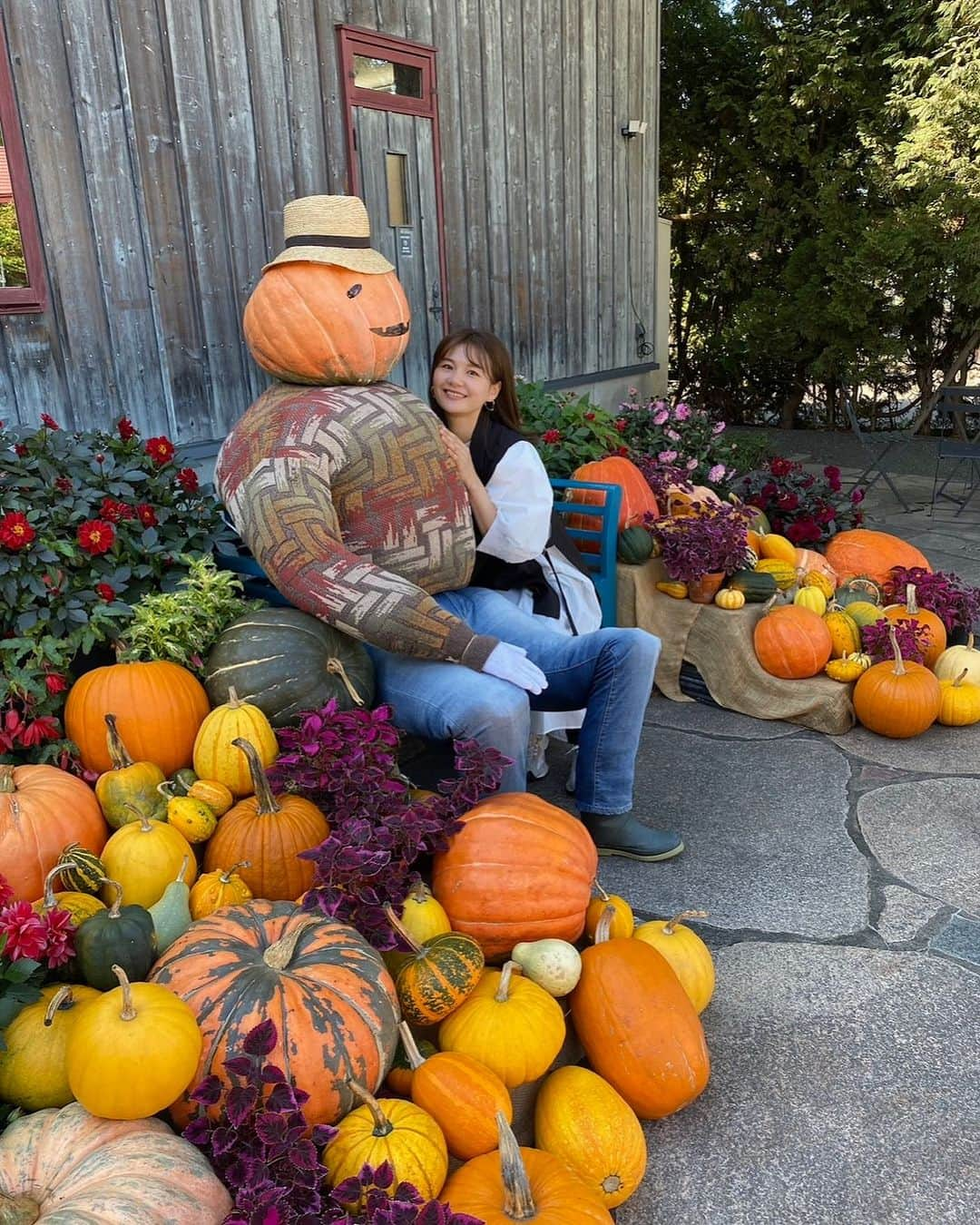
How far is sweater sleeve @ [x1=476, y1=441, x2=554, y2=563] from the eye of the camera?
10.00 feet

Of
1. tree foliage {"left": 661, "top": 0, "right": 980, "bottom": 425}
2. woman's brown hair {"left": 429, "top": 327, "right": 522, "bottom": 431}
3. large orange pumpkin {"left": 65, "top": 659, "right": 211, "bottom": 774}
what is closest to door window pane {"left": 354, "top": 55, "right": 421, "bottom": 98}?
woman's brown hair {"left": 429, "top": 327, "right": 522, "bottom": 431}

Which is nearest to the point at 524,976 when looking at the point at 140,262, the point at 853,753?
the point at 853,753

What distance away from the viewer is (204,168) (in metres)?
4.02

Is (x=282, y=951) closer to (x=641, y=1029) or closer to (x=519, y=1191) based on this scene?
(x=519, y=1191)

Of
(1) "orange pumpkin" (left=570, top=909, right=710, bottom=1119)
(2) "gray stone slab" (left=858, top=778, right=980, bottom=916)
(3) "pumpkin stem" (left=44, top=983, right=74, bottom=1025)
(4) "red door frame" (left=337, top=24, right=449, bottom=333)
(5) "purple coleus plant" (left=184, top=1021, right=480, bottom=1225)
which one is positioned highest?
(4) "red door frame" (left=337, top=24, right=449, bottom=333)

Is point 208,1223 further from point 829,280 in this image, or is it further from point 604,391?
point 829,280

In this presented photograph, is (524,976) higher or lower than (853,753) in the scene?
higher

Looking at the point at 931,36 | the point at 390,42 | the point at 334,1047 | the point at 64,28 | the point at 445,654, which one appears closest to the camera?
the point at 334,1047

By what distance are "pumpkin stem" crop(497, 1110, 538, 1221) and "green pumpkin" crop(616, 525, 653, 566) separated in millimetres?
3037

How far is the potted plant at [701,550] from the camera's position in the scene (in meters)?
4.10

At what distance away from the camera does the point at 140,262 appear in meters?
3.81

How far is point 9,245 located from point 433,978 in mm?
2999

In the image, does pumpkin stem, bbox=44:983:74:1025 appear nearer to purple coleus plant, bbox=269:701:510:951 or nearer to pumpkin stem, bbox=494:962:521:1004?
purple coleus plant, bbox=269:701:510:951

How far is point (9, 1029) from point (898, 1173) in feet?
5.41
